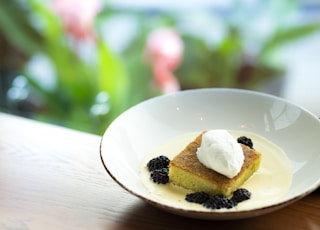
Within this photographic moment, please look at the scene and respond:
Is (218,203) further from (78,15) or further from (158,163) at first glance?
(78,15)

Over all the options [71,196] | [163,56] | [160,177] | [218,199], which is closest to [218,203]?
[218,199]

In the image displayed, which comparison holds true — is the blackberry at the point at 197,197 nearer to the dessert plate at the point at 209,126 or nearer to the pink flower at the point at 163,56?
the dessert plate at the point at 209,126

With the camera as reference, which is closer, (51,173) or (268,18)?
(51,173)

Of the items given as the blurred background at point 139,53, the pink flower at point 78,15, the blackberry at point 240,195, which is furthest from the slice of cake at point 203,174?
the pink flower at point 78,15

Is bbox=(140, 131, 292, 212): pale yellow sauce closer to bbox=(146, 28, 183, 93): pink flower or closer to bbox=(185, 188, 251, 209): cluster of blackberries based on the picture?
bbox=(185, 188, 251, 209): cluster of blackberries

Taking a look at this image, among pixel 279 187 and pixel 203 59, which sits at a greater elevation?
pixel 279 187

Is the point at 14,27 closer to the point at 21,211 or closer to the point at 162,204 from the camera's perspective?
the point at 21,211

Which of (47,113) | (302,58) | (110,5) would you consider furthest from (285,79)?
(47,113)
